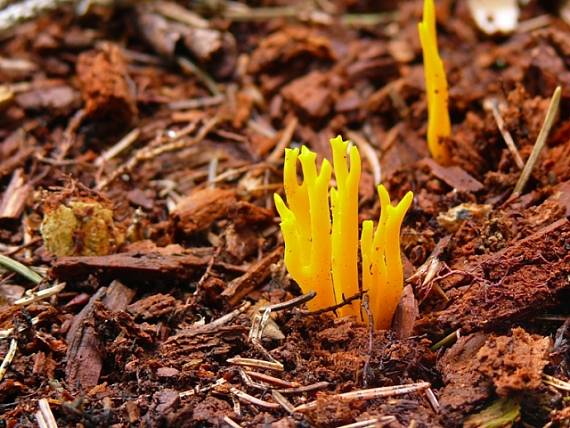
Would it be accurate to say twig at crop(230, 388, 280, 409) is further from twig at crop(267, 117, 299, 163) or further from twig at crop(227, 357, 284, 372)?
twig at crop(267, 117, 299, 163)

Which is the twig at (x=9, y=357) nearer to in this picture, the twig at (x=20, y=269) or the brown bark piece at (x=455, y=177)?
the twig at (x=20, y=269)

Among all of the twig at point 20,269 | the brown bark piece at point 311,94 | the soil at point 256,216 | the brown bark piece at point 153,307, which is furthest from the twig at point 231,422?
the brown bark piece at point 311,94

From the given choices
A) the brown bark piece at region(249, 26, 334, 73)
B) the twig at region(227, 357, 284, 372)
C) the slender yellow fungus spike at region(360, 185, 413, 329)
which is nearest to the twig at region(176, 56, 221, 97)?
the brown bark piece at region(249, 26, 334, 73)

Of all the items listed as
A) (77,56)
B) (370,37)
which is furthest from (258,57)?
(77,56)

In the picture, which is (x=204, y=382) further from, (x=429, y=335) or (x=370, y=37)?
(x=370, y=37)

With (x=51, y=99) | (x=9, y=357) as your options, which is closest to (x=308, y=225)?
(x=9, y=357)

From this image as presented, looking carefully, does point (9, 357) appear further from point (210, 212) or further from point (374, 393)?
point (374, 393)
